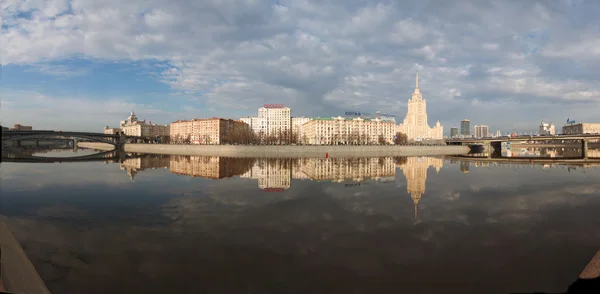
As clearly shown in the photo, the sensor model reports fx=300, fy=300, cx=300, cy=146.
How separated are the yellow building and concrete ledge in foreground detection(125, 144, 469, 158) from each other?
127 ft

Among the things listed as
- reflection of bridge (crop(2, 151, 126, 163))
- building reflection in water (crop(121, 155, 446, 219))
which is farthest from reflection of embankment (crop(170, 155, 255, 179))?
reflection of bridge (crop(2, 151, 126, 163))

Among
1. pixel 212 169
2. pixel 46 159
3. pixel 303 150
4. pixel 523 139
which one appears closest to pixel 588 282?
pixel 212 169

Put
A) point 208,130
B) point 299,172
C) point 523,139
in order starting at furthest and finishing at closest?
point 208,130
point 523,139
point 299,172

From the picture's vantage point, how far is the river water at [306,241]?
7.75 meters

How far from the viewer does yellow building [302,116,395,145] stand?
131625 mm

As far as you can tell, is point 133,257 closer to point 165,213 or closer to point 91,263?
point 91,263

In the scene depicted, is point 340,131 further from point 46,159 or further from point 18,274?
point 18,274

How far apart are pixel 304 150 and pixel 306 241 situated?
61.8 metres

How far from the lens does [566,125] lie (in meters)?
167

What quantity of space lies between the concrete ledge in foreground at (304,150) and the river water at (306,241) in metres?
51.9

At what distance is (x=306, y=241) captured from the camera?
34.8 ft

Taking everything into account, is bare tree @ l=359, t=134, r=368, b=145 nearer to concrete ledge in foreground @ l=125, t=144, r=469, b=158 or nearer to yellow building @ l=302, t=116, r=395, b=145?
yellow building @ l=302, t=116, r=395, b=145

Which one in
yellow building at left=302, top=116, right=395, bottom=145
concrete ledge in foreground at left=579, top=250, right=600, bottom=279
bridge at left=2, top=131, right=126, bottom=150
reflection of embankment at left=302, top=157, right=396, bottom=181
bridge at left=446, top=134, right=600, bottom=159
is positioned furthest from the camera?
yellow building at left=302, top=116, right=395, bottom=145

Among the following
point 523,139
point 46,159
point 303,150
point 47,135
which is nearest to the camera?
point 46,159
